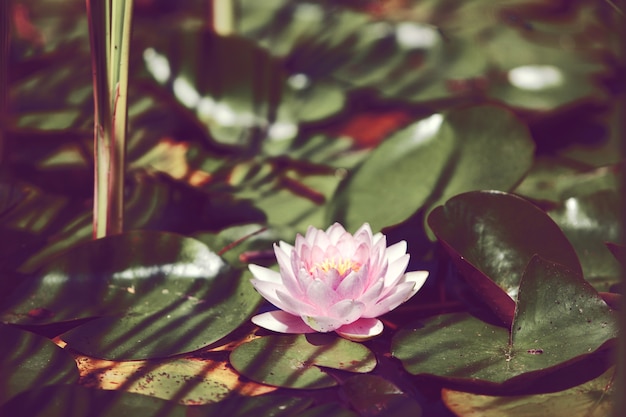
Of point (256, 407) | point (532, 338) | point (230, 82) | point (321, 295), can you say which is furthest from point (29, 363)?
point (230, 82)

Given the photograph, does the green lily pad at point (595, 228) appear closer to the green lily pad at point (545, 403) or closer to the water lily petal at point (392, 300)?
the green lily pad at point (545, 403)

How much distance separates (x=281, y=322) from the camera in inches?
54.4

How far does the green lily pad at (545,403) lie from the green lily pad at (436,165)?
1.66ft

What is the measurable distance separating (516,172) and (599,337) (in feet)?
1.72

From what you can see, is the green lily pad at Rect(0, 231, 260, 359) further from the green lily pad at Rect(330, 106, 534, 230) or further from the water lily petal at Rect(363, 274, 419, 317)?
the green lily pad at Rect(330, 106, 534, 230)

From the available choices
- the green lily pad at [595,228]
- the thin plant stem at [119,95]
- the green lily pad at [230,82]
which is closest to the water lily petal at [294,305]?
the thin plant stem at [119,95]

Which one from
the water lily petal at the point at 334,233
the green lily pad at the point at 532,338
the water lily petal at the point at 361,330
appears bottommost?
the green lily pad at the point at 532,338

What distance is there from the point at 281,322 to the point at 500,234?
49cm

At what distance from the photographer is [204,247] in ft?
5.04

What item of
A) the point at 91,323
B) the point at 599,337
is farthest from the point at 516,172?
the point at 91,323

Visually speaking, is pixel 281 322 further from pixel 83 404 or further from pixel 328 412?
pixel 83 404

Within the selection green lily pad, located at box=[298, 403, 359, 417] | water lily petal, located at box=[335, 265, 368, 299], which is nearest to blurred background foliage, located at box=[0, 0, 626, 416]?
green lily pad, located at box=[298, 403, 359, 417]

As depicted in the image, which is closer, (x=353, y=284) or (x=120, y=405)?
(x=120, y=405)

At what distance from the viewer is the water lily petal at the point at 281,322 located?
1.37 meters
